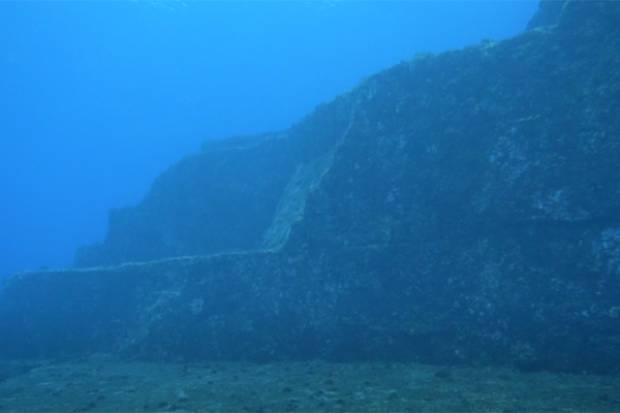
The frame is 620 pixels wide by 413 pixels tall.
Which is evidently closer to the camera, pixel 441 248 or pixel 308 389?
pixel 308 389

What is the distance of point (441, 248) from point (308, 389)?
34.1 feet

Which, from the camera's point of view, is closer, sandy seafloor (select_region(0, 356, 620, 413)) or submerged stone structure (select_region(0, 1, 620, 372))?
sandy seafloor (select_region(0, 356, 620, 413))

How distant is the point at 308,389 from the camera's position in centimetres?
1816

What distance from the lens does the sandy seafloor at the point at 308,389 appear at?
15.2 metres

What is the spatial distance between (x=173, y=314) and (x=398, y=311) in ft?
46.5

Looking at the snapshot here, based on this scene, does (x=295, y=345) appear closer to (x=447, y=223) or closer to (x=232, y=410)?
(x=232, y=410)

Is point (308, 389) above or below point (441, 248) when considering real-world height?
below

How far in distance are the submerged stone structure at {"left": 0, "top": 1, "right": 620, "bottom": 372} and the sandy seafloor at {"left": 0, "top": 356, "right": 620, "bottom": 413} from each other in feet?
5.99

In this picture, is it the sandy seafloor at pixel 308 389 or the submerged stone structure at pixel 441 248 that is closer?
the sandy seafloor at pixel 308 389

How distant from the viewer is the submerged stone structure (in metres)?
20.3

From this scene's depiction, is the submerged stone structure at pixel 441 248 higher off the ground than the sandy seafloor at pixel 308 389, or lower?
higher

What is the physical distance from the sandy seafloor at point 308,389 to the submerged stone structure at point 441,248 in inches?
71.9

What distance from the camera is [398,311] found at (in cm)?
2312

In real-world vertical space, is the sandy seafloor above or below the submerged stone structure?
below
